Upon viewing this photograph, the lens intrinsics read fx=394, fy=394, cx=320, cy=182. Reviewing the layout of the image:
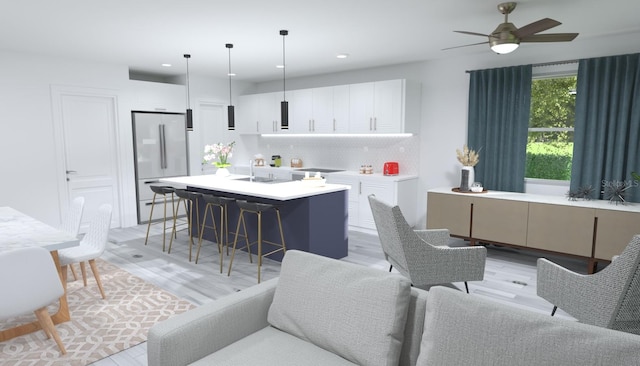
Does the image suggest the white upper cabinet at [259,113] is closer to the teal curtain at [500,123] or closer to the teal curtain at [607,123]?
the teal curtain at [500,123]

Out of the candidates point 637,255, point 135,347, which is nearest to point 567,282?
point 637,255

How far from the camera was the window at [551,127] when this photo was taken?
498 cm

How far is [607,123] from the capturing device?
452 cm

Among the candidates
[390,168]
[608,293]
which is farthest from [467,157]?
[608,293]

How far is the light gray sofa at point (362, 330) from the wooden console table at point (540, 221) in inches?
131

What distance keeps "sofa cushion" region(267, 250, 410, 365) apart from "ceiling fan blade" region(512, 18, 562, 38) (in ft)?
7.73

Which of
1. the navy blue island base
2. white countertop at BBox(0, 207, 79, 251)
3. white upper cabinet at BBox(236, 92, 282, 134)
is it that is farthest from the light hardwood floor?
white upper cabinet at BBox(236, 92, 282, 134)

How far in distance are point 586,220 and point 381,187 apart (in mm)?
2651

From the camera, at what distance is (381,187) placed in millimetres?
6020

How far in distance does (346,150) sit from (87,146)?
4202mm

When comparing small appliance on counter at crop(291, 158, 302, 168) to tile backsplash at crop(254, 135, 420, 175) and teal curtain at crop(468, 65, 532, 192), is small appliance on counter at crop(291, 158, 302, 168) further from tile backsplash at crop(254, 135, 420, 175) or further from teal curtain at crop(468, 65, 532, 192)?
teal curtain at crop(468, 65, 532, 192)

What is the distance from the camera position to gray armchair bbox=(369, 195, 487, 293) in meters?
3.01

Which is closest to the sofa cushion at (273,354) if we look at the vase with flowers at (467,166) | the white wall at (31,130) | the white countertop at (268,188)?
the white countertop at (268,188)

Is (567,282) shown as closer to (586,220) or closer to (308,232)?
(586,220)
